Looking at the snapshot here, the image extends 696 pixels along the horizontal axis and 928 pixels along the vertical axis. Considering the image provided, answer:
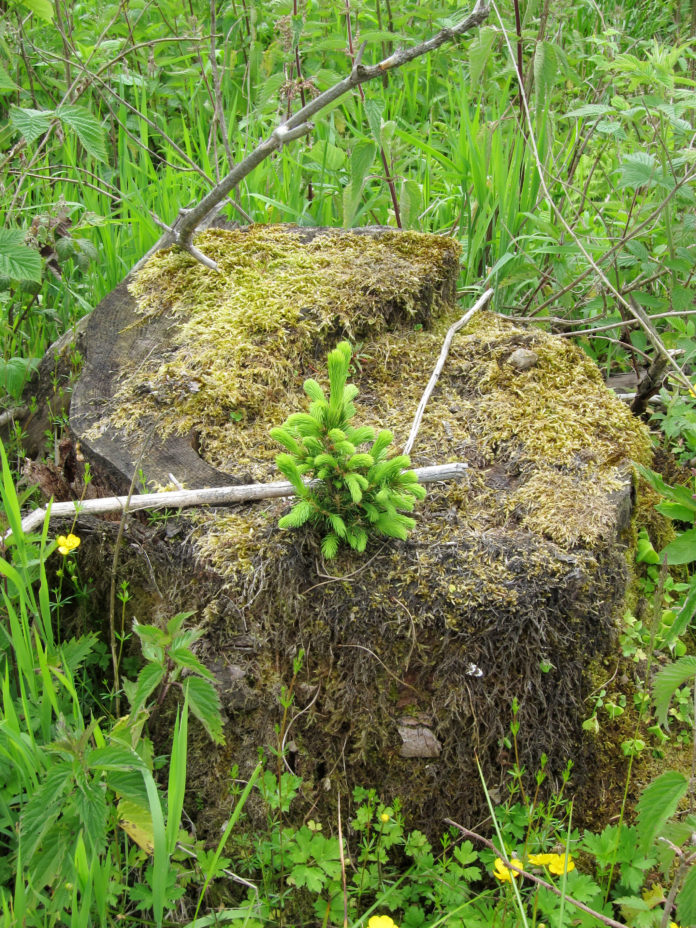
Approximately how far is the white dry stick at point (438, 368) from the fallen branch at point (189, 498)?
0.16 meters

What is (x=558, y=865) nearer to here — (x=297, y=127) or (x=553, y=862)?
(x=553, y=862)

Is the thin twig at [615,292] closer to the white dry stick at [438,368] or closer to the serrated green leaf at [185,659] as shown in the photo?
the white dry stick at [438,368]

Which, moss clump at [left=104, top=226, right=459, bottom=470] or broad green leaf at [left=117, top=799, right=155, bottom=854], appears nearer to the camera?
broad green leaf at [left=117, top=799, right=155, bottom=854]

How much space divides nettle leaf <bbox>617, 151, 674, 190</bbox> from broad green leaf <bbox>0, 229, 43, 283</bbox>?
6.21 ft

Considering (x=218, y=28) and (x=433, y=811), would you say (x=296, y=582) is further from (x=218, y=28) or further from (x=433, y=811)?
(x=218, y=28)

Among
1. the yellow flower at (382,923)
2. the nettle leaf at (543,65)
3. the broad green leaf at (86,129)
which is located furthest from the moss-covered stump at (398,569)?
the nettle leaf at (543,65)

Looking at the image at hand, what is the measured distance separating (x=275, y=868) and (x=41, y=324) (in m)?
2.31

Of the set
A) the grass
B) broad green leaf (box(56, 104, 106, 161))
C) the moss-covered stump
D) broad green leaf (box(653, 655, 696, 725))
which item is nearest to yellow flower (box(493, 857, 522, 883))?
the grass

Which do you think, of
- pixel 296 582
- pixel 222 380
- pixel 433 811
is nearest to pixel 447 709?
pixel 433 811

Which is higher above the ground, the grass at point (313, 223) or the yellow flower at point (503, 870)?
the grass at point (313, 223)

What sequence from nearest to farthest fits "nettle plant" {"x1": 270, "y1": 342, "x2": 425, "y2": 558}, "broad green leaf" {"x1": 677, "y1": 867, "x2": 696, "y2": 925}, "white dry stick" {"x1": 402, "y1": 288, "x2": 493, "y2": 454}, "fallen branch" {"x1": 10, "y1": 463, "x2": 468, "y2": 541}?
"broad green leaf" {"x1": 677, "y1": 867, "x2": 696, "y2": 925} → "nettle plant" {"x1": 270, "y1": 342, "x2": 425, "y2": 558} → "fallen branch" {"x1": 10, "y1": 463, "x2": 468, "y2": 541} → "white dry stick" {"x1": 402, "y1": 288, "x2": 493, "y2": 454}

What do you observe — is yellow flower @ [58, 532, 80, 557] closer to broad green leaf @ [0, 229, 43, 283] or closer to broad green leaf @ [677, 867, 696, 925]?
broad green leaf @ [0, 229, 43, 283]

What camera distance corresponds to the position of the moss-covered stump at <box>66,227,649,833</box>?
5.80 feet

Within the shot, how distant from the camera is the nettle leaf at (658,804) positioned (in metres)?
1.43
